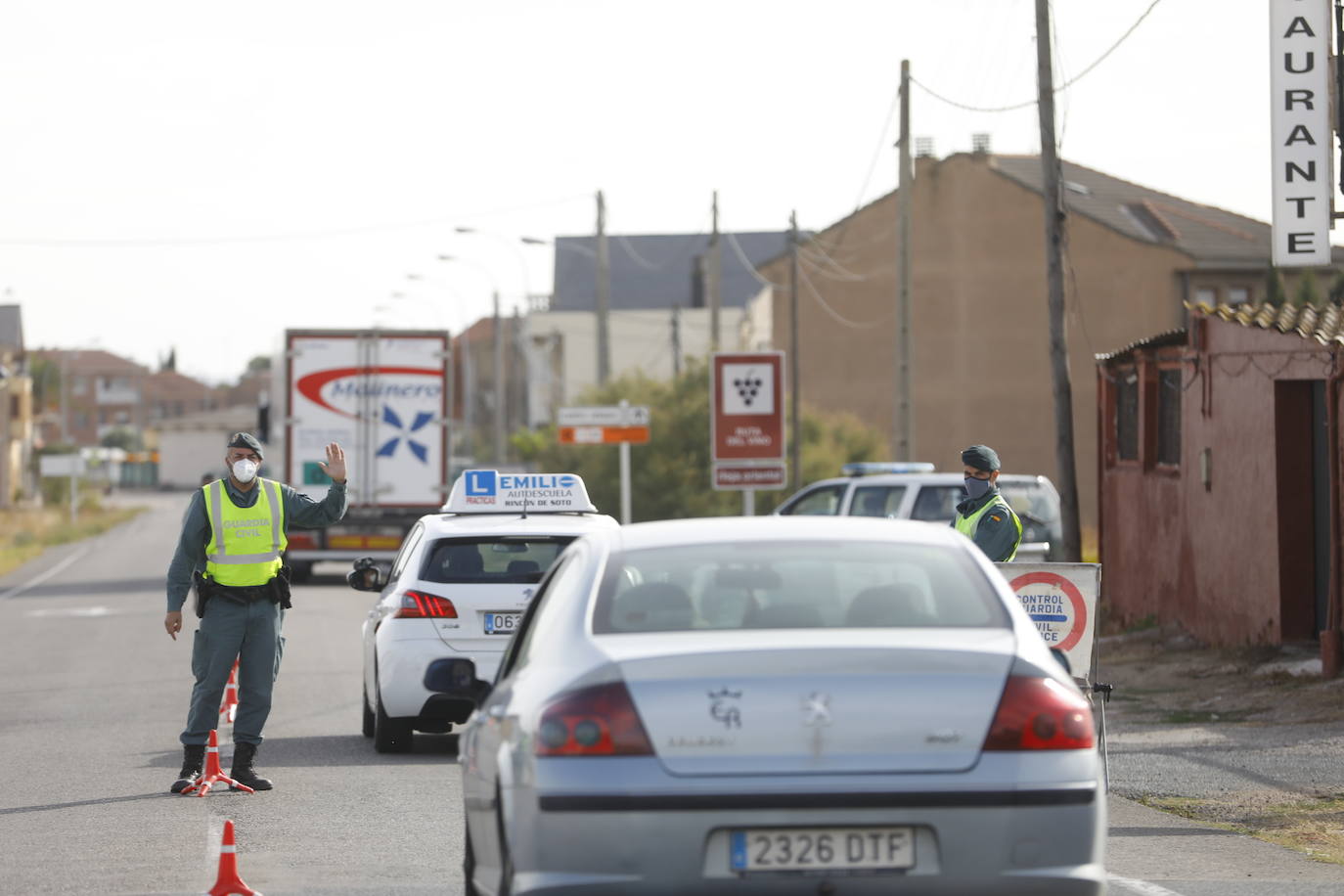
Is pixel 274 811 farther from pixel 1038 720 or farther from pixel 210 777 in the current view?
pixel 1038 720

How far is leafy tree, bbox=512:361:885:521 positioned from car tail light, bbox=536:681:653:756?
4050cm

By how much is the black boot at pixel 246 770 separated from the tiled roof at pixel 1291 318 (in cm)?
903

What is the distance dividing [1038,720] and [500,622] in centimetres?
712

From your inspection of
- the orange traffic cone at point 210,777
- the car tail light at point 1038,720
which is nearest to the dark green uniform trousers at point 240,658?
the orange traffic cone at point 210,777

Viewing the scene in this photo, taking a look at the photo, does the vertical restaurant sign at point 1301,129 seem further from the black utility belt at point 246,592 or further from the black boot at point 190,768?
the black boot at point 190,768

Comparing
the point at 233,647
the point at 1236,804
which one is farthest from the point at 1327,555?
the point at 233,647

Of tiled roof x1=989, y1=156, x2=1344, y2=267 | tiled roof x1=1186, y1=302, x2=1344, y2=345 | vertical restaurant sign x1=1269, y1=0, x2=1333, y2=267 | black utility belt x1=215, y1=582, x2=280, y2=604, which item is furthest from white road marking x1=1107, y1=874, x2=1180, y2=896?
tiled roof x1=989, y1=156, x2=1344, y2=267

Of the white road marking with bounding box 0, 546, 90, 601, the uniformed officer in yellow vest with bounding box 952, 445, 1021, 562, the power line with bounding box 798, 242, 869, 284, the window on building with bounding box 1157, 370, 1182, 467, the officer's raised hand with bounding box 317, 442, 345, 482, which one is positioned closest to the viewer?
the officer's raised hand with bounding box 317, 442, 345, 482

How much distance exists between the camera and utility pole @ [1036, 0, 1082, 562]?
22.2m

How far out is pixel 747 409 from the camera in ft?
81.7

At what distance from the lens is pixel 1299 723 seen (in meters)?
14.3

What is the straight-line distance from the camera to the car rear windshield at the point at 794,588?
603 cm

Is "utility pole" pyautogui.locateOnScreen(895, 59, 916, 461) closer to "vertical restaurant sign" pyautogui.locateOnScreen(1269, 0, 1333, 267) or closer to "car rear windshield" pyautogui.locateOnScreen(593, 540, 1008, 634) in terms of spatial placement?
"vertical restaurant sign" pyautogui.locateOnScreen(1269, 0, 1333, 267)

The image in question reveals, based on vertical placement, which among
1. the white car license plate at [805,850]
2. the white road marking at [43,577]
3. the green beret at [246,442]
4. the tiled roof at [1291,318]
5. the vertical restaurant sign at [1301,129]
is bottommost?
the white road marking at [43,577]
